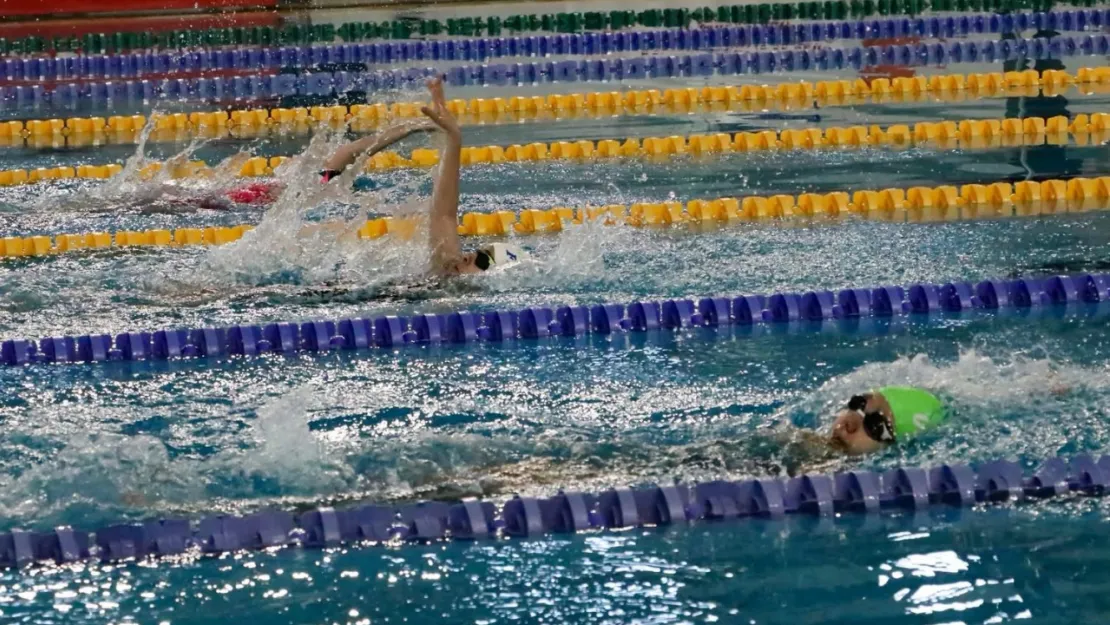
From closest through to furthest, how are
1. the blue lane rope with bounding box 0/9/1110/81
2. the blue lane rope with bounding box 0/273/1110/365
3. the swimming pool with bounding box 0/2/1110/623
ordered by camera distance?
the swimming pool with bounding box 0/2/1110/623 < the blue lane rope with bounding box 0/273/1110/365 < the blue lane rope with bounding box 0/9/1110/81

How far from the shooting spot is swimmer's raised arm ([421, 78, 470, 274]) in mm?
5516

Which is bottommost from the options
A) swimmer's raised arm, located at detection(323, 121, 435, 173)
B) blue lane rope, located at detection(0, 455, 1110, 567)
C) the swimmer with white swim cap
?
blue lane rope, located at detection(0, 455, 1110, 567)

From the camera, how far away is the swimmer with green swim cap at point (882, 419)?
4.02m

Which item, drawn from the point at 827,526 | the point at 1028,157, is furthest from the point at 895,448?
the point at 1028,157

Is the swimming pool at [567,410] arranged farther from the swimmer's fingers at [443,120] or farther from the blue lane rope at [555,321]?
the swimmer's fingers at [443,120]

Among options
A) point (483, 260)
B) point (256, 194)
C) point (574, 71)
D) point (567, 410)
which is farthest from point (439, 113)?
point (574, 71)

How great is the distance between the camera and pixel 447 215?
5.69 meters

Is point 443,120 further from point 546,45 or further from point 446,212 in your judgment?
point 546,45

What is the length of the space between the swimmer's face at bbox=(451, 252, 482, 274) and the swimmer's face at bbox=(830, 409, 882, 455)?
2052 millimetres

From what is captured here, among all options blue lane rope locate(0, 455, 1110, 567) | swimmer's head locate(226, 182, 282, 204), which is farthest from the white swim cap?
blue lane rope locate(0, 455, 1110, 567)

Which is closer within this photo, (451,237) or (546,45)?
(451,237)

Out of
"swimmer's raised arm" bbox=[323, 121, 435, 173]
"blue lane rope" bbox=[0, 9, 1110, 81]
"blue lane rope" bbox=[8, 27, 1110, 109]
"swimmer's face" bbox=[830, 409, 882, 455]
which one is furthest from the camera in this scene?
"blue lane rope" bbox=[0, 9, 1110, 81]

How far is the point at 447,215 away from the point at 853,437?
2.12m

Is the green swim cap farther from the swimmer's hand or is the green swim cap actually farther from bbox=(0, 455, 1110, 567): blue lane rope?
the swimmer's hand
